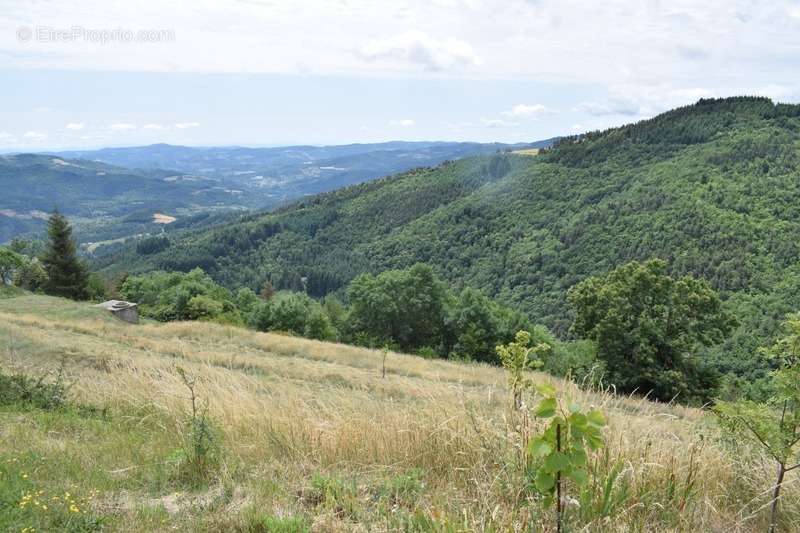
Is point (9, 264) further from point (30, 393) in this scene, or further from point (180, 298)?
point (30, 393)

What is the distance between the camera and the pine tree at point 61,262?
4616 cm

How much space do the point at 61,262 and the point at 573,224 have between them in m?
95.2

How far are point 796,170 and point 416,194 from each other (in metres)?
101

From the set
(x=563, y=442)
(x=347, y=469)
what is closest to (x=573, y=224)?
(x=347, y=469)

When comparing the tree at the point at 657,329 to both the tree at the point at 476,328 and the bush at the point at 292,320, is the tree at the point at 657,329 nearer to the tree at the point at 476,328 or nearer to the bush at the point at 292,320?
the tree at the point at 476,328

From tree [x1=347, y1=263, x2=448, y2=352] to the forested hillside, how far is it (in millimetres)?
27920

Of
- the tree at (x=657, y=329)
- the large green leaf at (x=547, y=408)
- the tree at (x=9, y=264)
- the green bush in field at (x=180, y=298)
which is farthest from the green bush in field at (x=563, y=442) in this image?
the tree at (x=9, y=264)

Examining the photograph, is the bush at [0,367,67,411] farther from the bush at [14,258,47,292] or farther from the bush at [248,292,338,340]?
the bush at [14,258,47,292]

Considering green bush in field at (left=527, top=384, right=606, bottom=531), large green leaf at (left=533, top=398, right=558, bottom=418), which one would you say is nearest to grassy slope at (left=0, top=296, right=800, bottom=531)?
green bush in field at (left=527, top=384, right=606, bottom=531)

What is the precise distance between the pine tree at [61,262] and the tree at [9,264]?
13.8 feet

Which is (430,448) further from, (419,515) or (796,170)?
(796,170)

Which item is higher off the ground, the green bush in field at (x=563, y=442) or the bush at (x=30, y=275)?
the green bush in field at (x=563, y=442)

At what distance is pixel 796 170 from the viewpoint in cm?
9694

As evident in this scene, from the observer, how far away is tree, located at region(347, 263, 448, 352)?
42.0m
